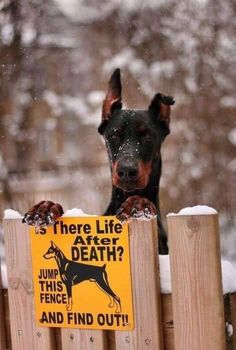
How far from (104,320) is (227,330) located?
16cm

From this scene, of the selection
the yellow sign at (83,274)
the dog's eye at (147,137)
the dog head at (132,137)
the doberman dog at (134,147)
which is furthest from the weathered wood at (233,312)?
the dog's eye at (147,137)

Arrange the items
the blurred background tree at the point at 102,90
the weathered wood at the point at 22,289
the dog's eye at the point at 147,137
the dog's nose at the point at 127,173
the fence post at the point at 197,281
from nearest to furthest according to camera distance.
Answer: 1. the fence post at the point at 197,281
2. the weathered wood at the point at 22,289
3. the dog's nose at the point at 127,173
4. the dog's eye at the point at 147,137
5. the blurred background tree at the point at 102,90

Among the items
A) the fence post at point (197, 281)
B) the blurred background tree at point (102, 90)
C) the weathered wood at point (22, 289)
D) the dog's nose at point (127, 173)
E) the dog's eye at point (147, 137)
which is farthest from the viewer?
the blurred background tree at point (102, 90)

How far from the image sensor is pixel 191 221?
2.16 ft

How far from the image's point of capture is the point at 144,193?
1257 millimetres

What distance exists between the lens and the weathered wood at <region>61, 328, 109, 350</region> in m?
0.73

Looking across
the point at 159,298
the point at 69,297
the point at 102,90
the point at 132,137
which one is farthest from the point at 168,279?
the point at 102,90

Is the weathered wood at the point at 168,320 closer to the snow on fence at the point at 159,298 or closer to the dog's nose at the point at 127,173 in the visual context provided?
the snow on fence at the point at 159,298

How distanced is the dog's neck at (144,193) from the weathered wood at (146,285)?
0.53 meters

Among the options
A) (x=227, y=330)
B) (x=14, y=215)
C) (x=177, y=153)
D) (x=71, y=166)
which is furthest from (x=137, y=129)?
(x=71, y=166)

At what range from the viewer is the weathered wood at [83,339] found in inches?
28.7

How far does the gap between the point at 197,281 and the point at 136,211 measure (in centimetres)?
12

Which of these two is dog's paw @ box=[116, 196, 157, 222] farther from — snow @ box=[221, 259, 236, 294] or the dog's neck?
the dog's neck

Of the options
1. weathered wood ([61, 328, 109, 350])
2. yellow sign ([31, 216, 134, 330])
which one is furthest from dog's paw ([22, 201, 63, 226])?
weathered wood ([61, 328, 109, 350])
